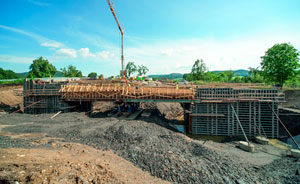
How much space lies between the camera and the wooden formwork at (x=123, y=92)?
2062 centimetres

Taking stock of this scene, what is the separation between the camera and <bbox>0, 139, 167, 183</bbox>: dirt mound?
6.74 meters

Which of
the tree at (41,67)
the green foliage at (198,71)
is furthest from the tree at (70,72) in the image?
the green foliage at (198,71)

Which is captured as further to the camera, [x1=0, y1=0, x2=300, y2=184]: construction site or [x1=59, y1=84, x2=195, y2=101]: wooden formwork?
[x1=59, y1=84, x2=195, y2=101]: wooden formwork

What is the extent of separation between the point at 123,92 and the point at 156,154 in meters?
12.3

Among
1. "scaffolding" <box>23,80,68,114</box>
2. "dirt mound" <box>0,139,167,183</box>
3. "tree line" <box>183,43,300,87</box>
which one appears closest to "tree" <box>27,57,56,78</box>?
"scaffolding" <box>23,80,68,114</box>

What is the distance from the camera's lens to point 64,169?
7.49 metres

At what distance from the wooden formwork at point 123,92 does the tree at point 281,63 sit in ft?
99.4

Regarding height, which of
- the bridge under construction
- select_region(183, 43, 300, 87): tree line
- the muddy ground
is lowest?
the muddy ground

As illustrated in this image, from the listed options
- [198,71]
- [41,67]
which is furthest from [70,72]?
[198,71]

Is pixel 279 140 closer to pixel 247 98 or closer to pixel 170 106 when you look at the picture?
pixel 247 98

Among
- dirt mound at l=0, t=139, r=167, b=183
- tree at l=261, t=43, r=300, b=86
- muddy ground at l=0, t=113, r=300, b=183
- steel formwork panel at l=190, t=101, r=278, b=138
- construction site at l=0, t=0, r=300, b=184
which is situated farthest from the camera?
tree at l=261, t=43, r=300, b=86

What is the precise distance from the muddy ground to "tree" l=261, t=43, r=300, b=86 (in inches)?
1177

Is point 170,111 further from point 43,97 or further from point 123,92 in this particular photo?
point 43,97

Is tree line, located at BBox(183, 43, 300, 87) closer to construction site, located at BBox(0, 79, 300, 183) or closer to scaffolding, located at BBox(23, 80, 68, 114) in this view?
construction site, located at BBox(0, 79, 300, 183)
